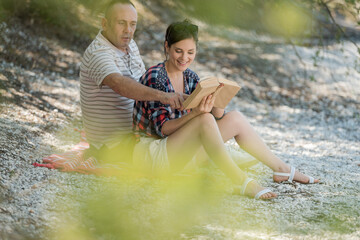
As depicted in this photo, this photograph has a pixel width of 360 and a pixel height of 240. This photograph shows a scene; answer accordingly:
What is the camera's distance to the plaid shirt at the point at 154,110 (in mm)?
2793

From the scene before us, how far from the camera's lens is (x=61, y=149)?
11.9ft

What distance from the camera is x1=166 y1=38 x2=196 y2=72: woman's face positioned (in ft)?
9.20

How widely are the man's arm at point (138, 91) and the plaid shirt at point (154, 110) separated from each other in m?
0.11

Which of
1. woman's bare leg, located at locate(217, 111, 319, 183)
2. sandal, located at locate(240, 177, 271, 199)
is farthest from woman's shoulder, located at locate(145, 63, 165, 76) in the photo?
sandal, located at locate(240, 177, 271, 199)

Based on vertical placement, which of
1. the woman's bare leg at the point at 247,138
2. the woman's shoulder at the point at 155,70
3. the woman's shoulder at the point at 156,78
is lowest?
the woman's bare leg at the point at 247,138

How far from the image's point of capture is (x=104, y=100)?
3.03 metres

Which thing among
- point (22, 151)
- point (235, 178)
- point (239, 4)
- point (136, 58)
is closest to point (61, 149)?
point (22, 151)

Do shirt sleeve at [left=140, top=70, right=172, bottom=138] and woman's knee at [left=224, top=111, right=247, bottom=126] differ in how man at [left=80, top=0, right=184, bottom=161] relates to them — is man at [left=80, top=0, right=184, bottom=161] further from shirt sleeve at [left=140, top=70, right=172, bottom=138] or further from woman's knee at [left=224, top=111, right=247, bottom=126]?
woman's knee at [left=224, top=111, right=247, bottom=126]

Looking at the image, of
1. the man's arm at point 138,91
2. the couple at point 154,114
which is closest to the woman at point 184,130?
the couple at point 154,114

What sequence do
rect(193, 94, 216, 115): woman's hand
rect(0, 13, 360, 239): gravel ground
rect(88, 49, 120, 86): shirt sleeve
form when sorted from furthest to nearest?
1. rect(88, 49, 120, 86): shirt sleeve
2. rect(193, 94, 216, 115): woman's hand
3. rect(0, 13, 360, 239): gravel ground

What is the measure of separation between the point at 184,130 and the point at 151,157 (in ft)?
0.98

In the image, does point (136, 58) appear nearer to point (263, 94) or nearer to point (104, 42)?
point (104, 42)

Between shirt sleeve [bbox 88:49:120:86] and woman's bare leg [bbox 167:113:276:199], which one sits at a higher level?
shirt sleeve [bbox 88:49:120:86]

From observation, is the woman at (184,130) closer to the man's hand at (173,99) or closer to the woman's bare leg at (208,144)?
the woman's bare leg at (208,144)
